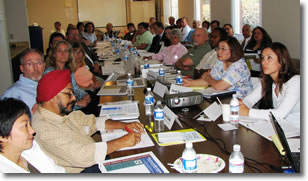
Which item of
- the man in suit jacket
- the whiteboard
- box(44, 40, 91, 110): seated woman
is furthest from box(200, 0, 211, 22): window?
box(44, 40, 91, 110): seated woman

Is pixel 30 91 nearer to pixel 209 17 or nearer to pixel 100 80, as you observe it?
pixel 100 80

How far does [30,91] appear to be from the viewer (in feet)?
8.34

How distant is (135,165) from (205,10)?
8334 mm

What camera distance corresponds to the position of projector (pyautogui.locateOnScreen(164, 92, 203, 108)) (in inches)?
88.0

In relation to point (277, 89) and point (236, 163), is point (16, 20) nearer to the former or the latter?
point (277, 89)

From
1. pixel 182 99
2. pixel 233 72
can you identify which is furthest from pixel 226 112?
pixel 233 72

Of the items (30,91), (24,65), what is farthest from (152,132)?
(24,65)

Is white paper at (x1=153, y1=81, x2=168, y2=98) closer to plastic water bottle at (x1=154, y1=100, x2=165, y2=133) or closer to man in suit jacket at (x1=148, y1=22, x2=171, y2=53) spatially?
plastic water bottle at (x1=154, y1=100, x2=165, y2=133)

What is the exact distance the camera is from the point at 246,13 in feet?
22.2

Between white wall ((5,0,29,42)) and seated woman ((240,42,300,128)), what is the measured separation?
608cm

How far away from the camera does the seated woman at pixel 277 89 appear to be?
82.5 inches

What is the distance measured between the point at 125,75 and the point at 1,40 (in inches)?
86.0

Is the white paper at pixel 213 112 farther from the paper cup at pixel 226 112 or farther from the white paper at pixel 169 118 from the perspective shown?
the white paper at pixel 169 118

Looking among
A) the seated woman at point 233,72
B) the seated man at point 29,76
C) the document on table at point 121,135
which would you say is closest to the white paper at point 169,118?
the document on table at point 121,135
